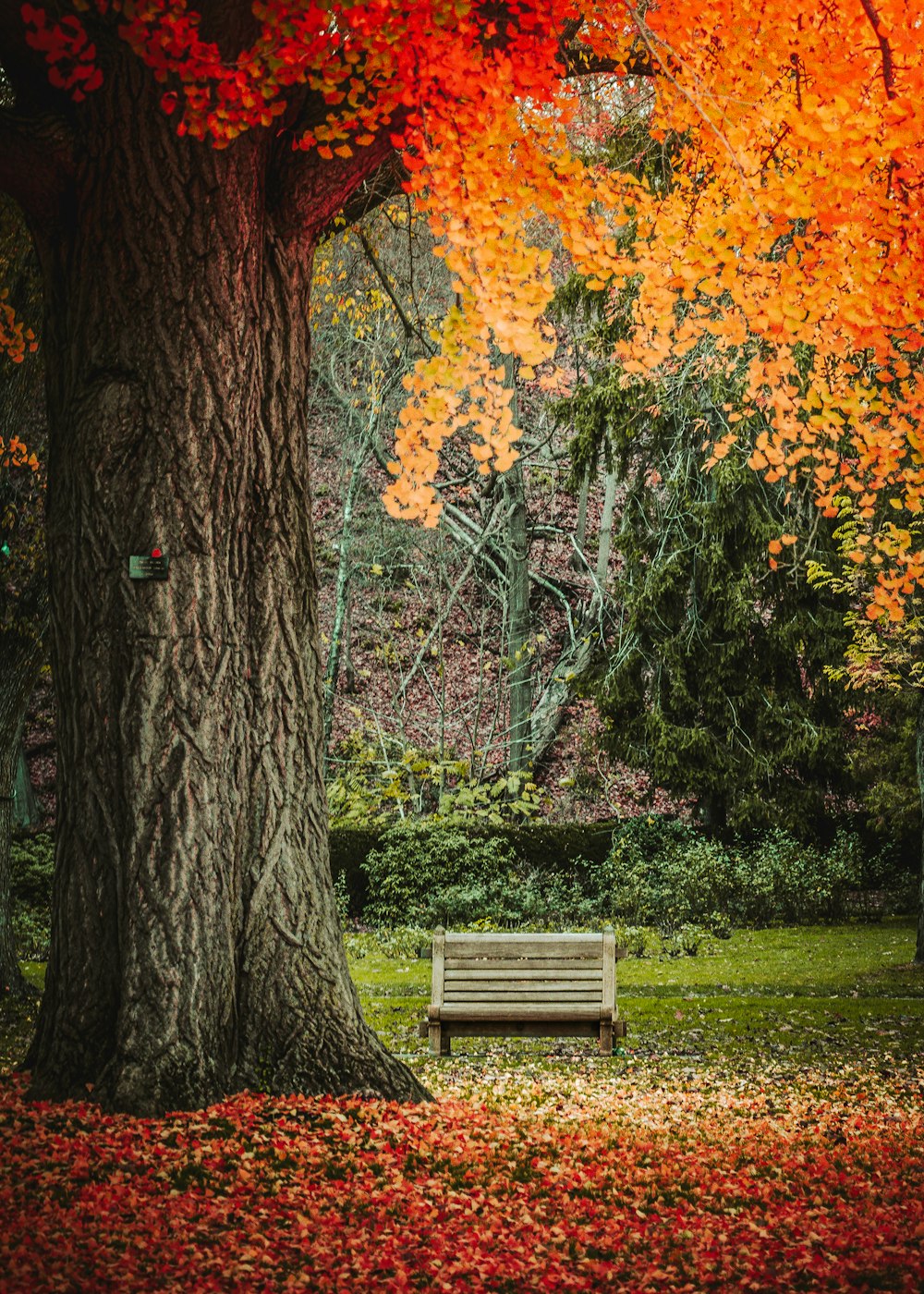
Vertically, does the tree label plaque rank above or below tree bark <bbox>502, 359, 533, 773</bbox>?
below

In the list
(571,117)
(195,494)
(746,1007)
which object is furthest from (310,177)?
(746,1007)

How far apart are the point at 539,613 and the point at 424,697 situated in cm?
327

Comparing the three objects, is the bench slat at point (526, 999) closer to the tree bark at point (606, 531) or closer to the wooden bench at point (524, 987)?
the wooden bench at point (524, 987)

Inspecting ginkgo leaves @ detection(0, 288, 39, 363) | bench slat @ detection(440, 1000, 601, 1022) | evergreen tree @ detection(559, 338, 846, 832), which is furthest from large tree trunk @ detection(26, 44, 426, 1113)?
evergreen tree @ detection(559, 338, 846, 832)

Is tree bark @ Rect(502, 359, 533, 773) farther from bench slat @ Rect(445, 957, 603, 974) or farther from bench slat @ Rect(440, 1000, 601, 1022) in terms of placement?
bench slat @ Rect(440, 1000, 601, 1022)

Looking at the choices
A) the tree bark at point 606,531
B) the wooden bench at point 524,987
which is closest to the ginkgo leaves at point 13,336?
the wooden bench at point 524,987

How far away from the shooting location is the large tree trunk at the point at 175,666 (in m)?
4.72

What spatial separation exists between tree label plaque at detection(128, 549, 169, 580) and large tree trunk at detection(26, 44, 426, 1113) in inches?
1.5

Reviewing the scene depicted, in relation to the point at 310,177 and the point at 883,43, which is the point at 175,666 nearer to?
the point at 310,177

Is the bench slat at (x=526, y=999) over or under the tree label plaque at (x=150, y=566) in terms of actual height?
under

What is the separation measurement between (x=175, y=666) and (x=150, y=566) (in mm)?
427

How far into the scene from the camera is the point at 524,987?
24.5 feet

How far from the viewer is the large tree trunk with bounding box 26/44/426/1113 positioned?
4723 millimetres

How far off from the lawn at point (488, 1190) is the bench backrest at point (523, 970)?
834mm
